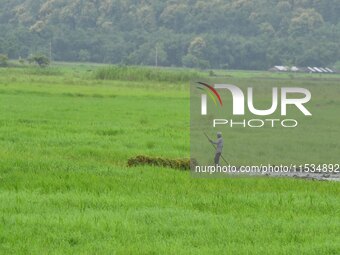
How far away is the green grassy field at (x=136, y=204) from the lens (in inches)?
286

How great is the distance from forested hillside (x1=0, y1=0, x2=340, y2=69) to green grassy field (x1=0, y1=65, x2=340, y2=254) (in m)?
52.7

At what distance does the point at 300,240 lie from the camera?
7492 mm

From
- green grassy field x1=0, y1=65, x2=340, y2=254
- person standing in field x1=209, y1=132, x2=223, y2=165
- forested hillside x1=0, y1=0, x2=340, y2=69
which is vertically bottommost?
green grassy field x1=0, y1=65, x2=340, y2=254

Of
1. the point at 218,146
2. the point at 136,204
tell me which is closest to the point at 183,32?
Result: the point at 218,146

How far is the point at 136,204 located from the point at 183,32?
7073 centimetres

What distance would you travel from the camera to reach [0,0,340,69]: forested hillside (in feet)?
226

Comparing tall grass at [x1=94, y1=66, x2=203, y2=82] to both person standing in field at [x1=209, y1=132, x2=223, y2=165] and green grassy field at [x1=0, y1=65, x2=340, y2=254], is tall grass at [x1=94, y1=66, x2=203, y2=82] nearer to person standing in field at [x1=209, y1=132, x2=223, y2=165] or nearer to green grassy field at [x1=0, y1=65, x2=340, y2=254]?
green grassy field at [x1=0, y1=65, x2=340, y2=254]

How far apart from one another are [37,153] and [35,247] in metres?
6.51

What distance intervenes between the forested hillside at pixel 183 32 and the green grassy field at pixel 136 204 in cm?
5266

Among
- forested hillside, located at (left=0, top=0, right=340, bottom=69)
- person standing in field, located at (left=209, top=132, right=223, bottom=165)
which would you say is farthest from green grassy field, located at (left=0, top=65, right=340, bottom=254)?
forested hillside, located at (left=0, top=0, right=340, bottom=69)

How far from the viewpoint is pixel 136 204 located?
8.98 metres

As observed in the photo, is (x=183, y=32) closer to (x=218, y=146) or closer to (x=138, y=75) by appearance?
(x=138, y=75)

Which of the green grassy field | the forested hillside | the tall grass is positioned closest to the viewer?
the green grassy field

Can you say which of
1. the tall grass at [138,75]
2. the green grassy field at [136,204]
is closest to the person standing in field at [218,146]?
the green grassy field at [136,204]
